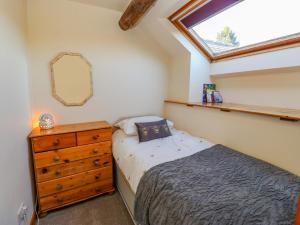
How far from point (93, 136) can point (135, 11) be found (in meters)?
1.49

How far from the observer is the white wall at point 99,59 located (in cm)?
189

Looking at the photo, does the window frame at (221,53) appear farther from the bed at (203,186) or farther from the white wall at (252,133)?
the bed at (203,186)

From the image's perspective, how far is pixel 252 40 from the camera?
1.89m

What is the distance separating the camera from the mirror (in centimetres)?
Answer: 198

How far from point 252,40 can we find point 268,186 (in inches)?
62.2

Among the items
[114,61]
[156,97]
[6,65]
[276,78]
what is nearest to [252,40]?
[276,78]

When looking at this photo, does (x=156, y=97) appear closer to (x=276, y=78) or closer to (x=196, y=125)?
(x=196, y=125)

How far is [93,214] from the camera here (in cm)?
174

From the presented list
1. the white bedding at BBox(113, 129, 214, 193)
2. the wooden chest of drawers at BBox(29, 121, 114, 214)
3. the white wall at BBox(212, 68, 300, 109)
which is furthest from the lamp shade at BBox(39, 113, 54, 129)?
the white wall at BBox(212, 68, 300, 109)

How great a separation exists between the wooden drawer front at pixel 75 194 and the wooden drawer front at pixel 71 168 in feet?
0.67

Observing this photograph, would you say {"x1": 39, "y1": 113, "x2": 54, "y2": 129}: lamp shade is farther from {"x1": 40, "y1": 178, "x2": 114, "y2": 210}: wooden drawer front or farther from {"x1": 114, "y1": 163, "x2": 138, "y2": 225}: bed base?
{"x1": 114, "y1": 163, "x2": 138, "y2": 225}: bed base

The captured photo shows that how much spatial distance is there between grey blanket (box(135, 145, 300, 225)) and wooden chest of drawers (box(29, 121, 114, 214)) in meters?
0.76

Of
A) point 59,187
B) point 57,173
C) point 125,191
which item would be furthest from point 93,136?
point 125,191

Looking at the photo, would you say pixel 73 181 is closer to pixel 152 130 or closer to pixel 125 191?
pixel 125 191
